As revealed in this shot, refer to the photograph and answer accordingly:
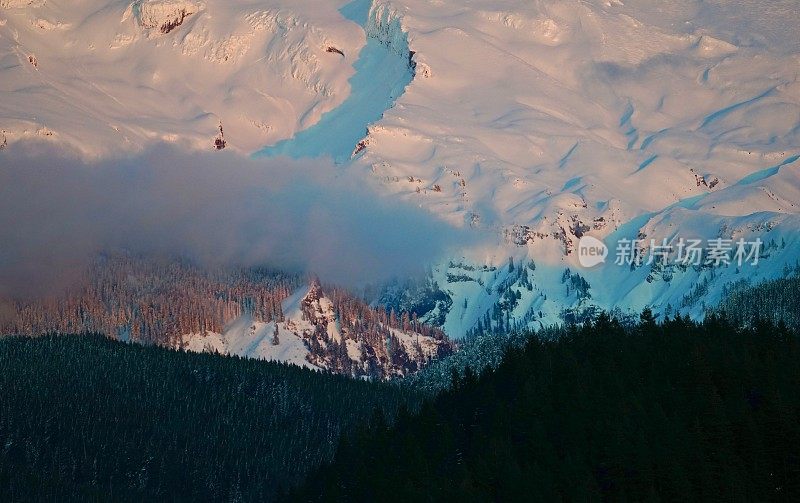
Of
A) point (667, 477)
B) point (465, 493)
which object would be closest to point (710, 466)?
point (667, 477)

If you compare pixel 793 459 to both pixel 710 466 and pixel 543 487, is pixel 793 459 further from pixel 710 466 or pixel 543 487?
pixel 543 487

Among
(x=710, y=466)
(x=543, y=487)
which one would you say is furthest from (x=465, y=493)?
(x=710, y=466)

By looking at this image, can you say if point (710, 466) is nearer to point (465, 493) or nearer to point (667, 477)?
point (667, 477)

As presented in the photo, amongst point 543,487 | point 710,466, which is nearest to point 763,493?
point 710,466

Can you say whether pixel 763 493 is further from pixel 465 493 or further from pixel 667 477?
pixel 465 493

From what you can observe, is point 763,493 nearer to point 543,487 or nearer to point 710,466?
point 710,466

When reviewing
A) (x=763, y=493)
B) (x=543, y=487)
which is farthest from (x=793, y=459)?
(x=543, y=487)
